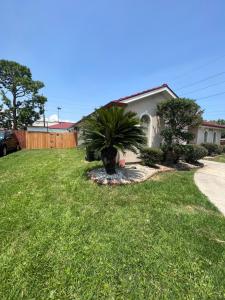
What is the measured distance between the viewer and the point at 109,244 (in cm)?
345

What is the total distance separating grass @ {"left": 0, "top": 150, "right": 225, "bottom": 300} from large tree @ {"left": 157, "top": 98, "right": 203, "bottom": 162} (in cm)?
483

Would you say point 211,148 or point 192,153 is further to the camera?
point 211,148

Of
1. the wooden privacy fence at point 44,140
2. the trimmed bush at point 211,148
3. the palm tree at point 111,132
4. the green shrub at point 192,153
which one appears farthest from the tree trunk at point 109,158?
the wooden privacy fence at point 44,140

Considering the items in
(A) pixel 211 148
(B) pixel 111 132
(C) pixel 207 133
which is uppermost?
(C) pixel 207 133

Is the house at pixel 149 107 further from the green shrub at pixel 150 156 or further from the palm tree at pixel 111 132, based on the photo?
the palm tree at pixel 111 132

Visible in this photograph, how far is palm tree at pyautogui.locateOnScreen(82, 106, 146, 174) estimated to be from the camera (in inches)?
265

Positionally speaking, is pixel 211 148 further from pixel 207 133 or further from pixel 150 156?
pixel 150 156

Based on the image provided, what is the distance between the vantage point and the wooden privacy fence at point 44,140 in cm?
1852

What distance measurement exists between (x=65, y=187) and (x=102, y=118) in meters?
2.59

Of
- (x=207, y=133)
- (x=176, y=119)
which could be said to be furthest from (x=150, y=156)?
(x=207, y=133)

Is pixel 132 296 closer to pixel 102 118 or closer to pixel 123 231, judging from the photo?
pixel 123 231

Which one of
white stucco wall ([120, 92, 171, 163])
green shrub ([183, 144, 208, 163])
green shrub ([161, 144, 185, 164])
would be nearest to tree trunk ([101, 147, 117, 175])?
white stucco wall ([120, 92, 171, 163])

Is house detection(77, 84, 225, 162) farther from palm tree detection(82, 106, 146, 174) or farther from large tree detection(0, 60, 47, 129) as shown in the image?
large tree detection(0, 60, 47, 129)

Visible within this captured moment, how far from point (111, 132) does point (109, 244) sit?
397cm
